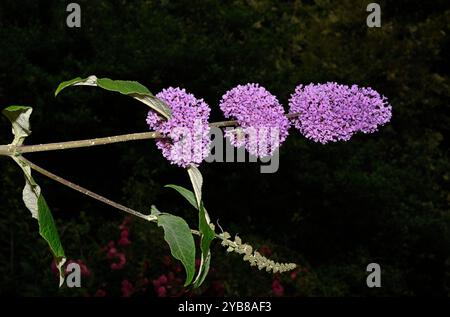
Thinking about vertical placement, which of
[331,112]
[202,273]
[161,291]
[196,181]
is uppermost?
[331,112]

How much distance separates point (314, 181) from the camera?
4.46m

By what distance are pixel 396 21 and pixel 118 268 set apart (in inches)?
173

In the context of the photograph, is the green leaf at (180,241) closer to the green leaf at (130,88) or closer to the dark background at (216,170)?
the green leaf at (130,88)

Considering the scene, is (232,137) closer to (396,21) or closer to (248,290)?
(248,290)

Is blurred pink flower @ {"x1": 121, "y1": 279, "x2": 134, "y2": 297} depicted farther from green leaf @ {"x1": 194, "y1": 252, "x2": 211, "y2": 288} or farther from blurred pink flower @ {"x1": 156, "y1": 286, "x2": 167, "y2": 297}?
green leaf @ {"x1": 194, "y1": 252, "x2": 211, "y2": 288}

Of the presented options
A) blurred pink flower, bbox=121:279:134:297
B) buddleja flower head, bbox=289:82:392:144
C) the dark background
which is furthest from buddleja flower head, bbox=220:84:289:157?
the dark background

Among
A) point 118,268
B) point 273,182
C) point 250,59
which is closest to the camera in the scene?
point 118,268

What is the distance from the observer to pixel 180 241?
27.8 inches

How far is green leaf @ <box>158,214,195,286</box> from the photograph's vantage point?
679mm

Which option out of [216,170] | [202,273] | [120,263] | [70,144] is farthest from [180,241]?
[216,170]

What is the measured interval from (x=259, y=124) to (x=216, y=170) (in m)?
3.97

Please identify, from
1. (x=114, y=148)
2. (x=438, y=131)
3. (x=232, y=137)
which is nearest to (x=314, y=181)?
(x=114, y=148)

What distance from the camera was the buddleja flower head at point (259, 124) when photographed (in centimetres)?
81

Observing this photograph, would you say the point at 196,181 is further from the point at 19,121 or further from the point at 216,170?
the point at 216,170
